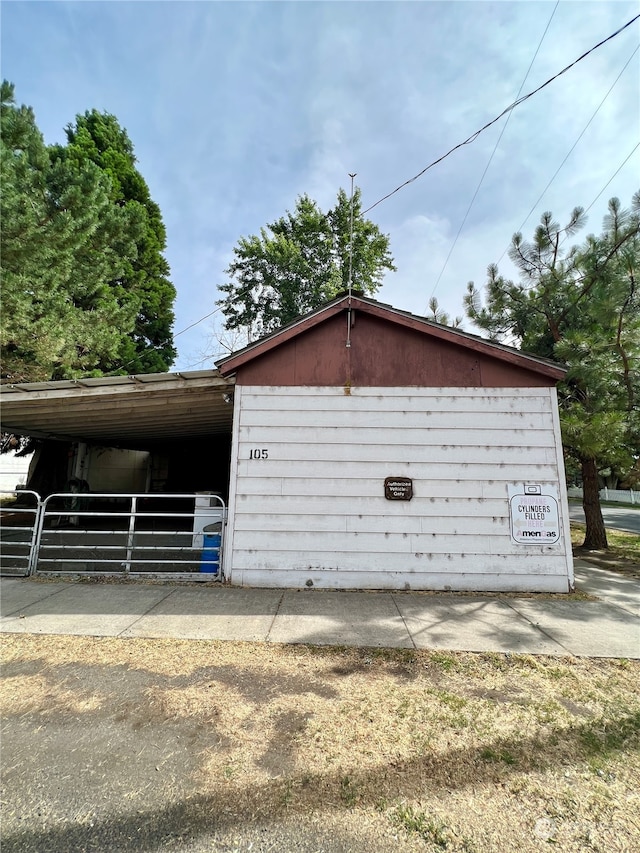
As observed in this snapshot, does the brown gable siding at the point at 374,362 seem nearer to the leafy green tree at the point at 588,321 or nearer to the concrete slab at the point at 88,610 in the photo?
the leafy green tree at the point at 588,321

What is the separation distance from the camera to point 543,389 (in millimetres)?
5918

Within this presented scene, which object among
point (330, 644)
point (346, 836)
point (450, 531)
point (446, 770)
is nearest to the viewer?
point (346, 836)

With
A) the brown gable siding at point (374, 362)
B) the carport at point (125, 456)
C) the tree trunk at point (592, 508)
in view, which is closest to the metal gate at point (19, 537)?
the carport at point (125, 456)

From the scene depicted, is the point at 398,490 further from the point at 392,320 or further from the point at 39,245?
the point at 39,245

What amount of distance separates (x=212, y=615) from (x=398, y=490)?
9.63ft

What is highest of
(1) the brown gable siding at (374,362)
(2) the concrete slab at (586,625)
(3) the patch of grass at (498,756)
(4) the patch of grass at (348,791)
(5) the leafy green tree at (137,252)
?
(5) the leafy green tree at (137,252)

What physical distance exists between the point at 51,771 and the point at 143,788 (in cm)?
58

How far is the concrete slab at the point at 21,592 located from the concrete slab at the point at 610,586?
747 cm

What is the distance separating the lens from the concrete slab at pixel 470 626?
152 inches

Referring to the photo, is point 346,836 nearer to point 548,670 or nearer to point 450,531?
point 548,670

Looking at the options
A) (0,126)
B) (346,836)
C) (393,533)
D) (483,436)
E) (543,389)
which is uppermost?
(0,126)

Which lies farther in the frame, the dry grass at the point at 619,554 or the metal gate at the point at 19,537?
the dry grass at the point at 619,554

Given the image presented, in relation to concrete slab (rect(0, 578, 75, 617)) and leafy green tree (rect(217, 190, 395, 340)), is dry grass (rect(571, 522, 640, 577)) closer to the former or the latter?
concrete slab (rect(0, 578, 75, 617))

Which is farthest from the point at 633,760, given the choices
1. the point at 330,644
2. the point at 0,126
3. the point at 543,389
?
the point at 0,126
